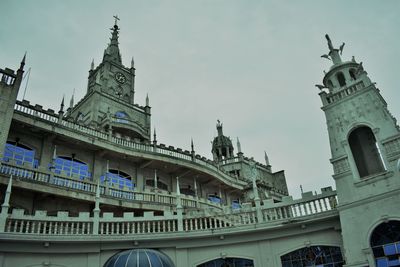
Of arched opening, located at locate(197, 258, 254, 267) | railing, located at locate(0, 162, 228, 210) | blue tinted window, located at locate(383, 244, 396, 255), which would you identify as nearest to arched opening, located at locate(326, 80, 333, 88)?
blue tinted window, located at locate(383, 244, 396, 255)

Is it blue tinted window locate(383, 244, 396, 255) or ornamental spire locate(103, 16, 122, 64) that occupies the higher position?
ornamental spire locate(103, 16, 122, 64)

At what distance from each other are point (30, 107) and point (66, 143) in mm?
4136

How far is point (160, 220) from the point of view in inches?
720

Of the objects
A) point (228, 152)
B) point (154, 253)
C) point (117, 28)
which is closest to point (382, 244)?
point (154, 253)

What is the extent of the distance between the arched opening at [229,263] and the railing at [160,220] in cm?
170

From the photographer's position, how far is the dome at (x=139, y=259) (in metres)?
15.6

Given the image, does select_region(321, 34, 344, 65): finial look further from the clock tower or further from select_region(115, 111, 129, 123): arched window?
select_region(115, 111, 129, 123): arched window

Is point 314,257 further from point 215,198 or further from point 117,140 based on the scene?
point 215,198

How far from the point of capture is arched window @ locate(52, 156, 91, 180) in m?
28.1

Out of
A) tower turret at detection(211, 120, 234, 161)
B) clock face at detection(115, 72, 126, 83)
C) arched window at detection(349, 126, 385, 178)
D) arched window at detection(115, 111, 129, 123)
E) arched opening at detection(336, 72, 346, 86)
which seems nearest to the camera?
arched window at detection(349, 126, 385, 178)

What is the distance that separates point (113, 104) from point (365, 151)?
32480mm

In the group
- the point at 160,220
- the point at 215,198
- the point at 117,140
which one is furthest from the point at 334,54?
the point at 215,198

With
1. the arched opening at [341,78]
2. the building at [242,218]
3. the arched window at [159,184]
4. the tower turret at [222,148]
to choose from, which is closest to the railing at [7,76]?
the building at [242,218]

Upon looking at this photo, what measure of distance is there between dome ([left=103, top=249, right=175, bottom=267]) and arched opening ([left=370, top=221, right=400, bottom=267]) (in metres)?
9.42
